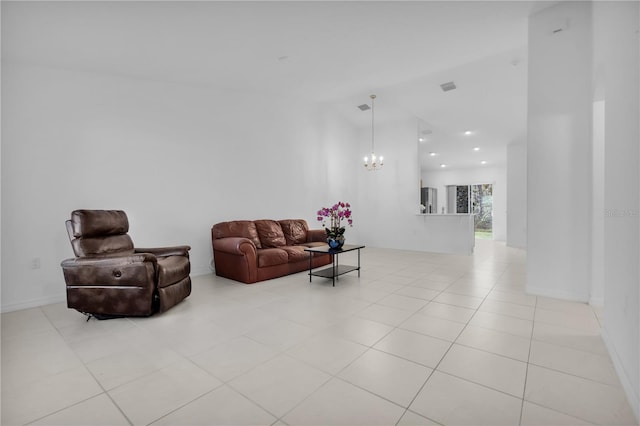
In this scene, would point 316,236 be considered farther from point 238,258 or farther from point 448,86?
point 448,86

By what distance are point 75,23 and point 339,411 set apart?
3.98 m

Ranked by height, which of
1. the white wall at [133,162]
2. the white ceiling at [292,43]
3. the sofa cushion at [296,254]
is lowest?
the sofa cushion at [296,254]

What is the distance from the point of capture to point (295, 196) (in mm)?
6316

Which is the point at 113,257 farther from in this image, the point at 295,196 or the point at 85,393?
the point at 295,196

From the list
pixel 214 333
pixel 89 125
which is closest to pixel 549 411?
pixel 214 333

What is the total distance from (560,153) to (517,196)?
5821 mm

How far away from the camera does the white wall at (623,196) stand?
1.57 m

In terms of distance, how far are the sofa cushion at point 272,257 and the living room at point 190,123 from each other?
1186mm

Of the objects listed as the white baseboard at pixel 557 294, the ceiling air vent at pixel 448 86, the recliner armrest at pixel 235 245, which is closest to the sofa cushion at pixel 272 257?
the recliner armrest at pixel 235 245

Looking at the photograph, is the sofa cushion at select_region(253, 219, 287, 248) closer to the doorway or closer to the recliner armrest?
the recliner armrest

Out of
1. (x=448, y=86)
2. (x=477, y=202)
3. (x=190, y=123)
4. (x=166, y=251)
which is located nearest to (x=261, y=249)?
(x=166, y=251)

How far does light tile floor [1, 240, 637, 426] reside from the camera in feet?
4.98

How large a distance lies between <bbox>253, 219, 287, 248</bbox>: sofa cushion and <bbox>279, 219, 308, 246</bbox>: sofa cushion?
165 mm

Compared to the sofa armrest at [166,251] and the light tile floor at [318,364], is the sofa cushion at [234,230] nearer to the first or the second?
the sofa armrest at [166,251]
